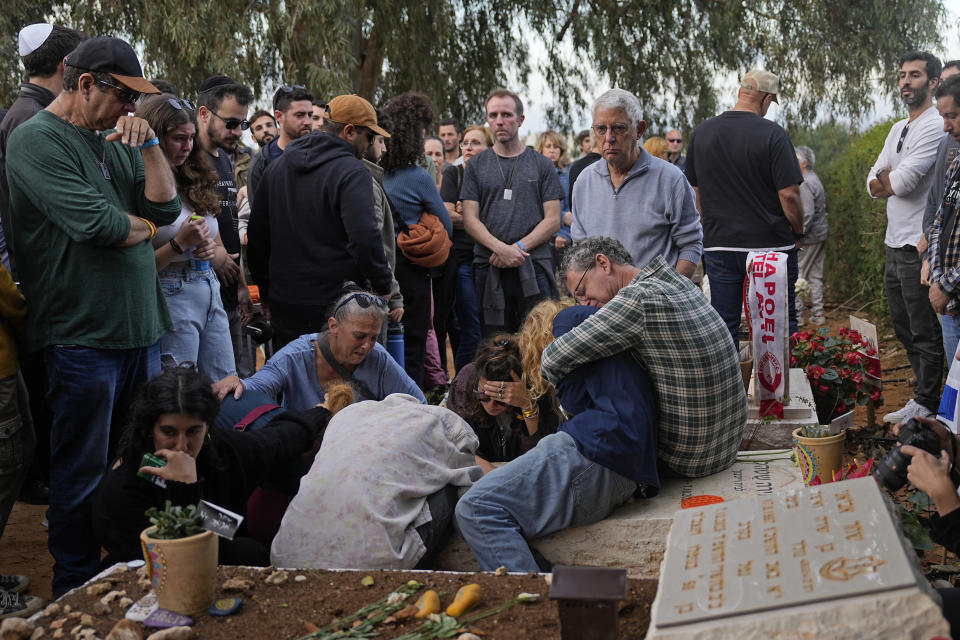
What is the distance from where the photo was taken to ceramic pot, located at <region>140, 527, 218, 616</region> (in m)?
2.42

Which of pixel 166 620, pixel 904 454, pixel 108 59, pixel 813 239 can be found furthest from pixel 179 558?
pixel 813 239

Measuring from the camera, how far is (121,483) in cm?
297

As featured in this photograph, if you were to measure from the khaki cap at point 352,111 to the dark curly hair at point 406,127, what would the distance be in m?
0.59

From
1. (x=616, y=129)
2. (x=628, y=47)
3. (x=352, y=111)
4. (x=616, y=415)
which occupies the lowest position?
(x=616, y=415)

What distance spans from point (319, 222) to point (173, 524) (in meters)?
2.31

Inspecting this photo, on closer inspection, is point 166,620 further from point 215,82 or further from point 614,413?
point 215,82

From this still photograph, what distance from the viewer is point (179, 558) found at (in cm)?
243

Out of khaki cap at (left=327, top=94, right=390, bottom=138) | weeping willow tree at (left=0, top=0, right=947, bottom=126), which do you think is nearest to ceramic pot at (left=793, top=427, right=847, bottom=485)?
khaki cap at (left=327, top=94, right=390, bottom=138)

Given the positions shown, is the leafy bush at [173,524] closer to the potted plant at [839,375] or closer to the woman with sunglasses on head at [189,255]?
the woman with sunglasses on head at [189,255]

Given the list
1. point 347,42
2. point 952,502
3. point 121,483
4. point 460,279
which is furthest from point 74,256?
point 347,42

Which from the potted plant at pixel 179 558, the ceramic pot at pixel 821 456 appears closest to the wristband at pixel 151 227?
the potted plant at pixel 179 558

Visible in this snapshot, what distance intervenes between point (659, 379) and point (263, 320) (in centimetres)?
266

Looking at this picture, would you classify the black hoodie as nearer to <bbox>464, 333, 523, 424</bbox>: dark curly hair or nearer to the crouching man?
<bbox>464, 333, 523, 424</bbox>: dark curly hair

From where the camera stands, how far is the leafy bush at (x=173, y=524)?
2445 millimetres
